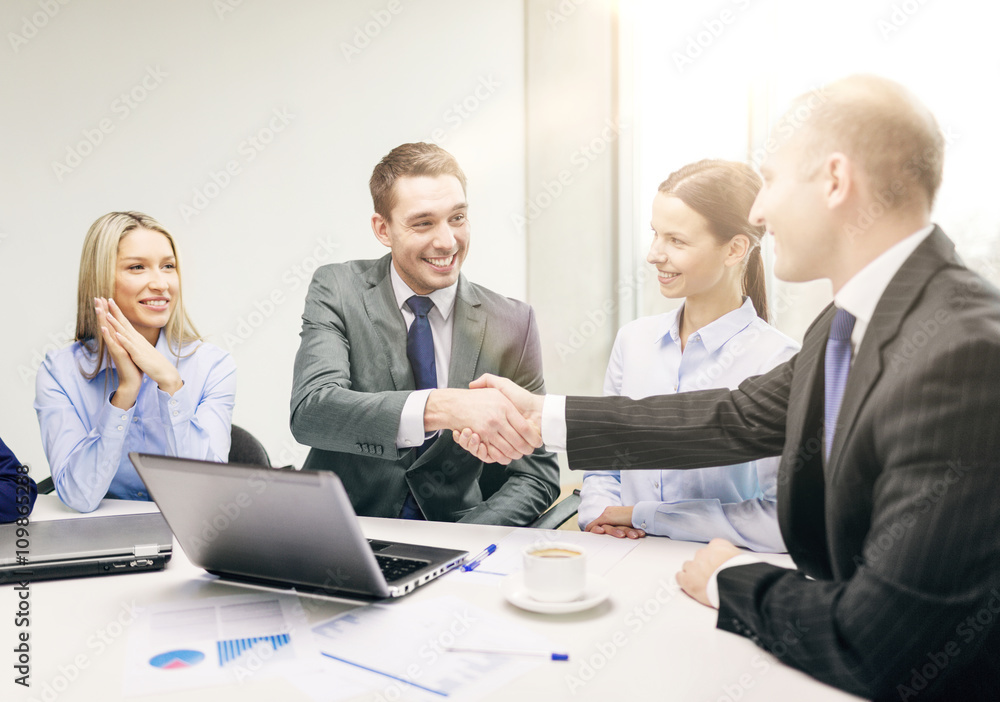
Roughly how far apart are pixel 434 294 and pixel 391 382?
34 centimetres

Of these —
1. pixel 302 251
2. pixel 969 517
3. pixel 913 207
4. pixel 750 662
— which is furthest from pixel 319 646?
pixel 302 251

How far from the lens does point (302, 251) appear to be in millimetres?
2574

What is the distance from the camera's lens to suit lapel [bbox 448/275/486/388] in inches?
87.2

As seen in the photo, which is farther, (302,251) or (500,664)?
(302,251)

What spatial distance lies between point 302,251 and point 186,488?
5.21 feet

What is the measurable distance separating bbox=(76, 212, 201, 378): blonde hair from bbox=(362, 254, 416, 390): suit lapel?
61 cm

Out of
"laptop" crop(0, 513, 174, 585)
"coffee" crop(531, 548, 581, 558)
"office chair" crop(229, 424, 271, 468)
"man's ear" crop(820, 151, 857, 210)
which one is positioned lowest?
"office chair" crop(229, 424, 271, 468)

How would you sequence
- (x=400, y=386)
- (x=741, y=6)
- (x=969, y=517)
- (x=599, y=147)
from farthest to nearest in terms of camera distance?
(x=599, y=147) < (x=741, y=6) < (x=400, y=386) < (x=969, y=517)

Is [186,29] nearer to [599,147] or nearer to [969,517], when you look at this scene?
[599,147]

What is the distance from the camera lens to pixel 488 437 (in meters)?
1.78
